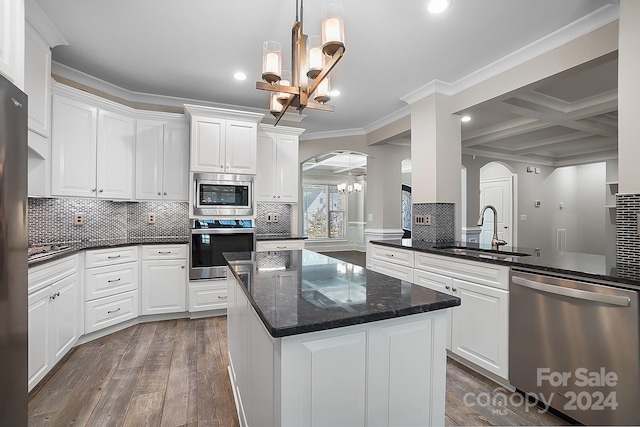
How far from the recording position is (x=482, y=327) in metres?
2.24

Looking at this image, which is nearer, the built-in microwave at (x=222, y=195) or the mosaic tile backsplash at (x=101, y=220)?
the mosaic tile backsplash at (x=101, y=220)

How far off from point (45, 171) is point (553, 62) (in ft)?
14.5

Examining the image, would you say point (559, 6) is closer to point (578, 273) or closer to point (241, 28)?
point (578, 273)

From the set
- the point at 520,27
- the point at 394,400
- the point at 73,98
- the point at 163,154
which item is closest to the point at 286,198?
the point at 163,154

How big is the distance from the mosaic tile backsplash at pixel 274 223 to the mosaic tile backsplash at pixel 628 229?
3.53 meters

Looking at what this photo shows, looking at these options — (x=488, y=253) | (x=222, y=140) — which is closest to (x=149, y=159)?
(x=222, y=140)

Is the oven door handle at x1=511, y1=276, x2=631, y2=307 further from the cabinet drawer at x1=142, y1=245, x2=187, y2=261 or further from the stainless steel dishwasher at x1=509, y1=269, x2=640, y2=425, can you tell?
the cabinet drawer at x1=142, y1=245, x2=187, y2=261

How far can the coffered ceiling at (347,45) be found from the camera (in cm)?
211

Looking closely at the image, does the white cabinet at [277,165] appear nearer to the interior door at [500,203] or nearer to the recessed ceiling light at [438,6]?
the recessed ceiling light at [438,6]

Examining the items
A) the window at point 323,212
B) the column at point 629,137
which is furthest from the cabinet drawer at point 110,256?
the window at point 323,212

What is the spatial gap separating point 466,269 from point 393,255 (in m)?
0.89

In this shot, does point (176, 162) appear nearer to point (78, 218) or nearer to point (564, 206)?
point (78, 218)

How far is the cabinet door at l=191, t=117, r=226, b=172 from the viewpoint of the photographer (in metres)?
3.43

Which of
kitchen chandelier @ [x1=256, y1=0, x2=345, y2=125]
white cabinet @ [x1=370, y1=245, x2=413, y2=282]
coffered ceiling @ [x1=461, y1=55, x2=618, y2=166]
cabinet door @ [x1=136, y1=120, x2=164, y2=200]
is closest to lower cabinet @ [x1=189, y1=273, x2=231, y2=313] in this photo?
cabinet door @ [x1=136, y1=120, x2=164, y2=200]
